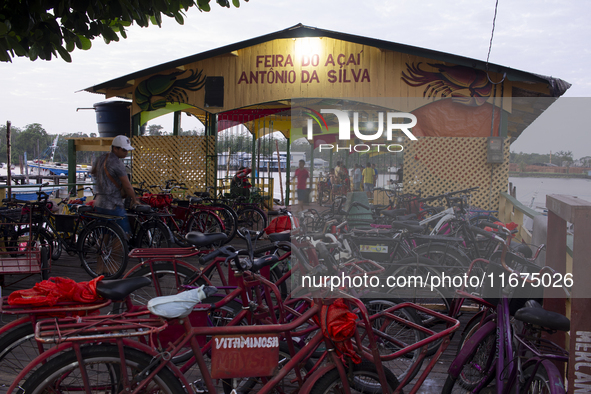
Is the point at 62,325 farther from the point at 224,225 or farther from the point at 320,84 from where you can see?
the point at 320,84

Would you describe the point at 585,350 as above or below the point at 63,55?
below

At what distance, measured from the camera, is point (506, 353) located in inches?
91.1

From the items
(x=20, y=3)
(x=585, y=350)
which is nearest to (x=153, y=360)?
(x=585, y=350)

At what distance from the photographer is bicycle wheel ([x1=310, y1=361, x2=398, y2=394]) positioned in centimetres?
216

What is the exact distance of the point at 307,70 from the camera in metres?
9.08

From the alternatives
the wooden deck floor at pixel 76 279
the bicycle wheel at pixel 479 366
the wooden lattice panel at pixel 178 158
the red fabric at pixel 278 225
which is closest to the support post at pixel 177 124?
the wooden lattice panel at pixel 178 158

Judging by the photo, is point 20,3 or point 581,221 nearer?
point 581,221

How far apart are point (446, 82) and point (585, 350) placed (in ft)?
22.6

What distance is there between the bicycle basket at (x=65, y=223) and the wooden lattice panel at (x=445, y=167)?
462 centimetres

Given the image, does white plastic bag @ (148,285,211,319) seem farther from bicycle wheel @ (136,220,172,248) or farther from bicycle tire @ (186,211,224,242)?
bicycle tire @ (186,211,224,242)

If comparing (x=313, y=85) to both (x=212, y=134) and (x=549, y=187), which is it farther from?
(x=549, y=187)

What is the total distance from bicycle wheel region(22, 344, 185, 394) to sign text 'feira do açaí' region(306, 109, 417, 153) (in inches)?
53.9

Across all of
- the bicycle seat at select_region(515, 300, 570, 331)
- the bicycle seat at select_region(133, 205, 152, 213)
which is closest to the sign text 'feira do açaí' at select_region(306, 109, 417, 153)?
the bicycle seat at select_region(515, 300, 570, 331)

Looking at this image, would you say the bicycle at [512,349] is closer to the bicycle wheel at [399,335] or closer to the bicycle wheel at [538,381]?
the bicycle wheel at [538,381]
